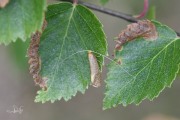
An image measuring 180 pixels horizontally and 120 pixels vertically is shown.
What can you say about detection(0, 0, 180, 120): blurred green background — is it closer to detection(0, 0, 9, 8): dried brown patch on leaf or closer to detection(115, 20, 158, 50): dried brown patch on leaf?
detection(115, 20, 158, 50): dried brown patch on leaf

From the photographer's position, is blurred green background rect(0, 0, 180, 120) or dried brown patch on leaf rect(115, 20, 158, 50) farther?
blurred green background rect(0, 0, 180, 120)

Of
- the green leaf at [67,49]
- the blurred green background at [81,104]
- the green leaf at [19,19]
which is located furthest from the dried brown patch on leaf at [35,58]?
the blurred green background at [81,104]

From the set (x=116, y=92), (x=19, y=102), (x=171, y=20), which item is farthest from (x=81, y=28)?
(x=171, y=20)

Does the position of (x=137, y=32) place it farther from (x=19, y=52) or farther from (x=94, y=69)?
(x=19, y=52)

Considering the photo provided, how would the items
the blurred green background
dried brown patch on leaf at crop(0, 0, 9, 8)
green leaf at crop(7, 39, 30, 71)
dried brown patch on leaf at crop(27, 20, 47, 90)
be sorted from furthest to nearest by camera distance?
the blurred green background < green leaf at crop(7, 39, 30, 71) < dried brown patch on leaf at crop(27, 20, 47, 90) < dried brown patch on leaf at crop(0, 0, 9, 8)

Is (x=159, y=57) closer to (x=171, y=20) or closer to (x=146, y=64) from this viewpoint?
(x=146, y=64)

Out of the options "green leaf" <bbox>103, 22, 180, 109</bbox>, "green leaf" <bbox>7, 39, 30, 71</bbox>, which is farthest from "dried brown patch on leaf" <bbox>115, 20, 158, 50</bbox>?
"green leaf" <bbox>7, 39, 30, 71</bbox>

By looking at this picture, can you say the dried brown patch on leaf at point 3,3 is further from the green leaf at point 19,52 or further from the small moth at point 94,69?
the green leaf at point 19,52
